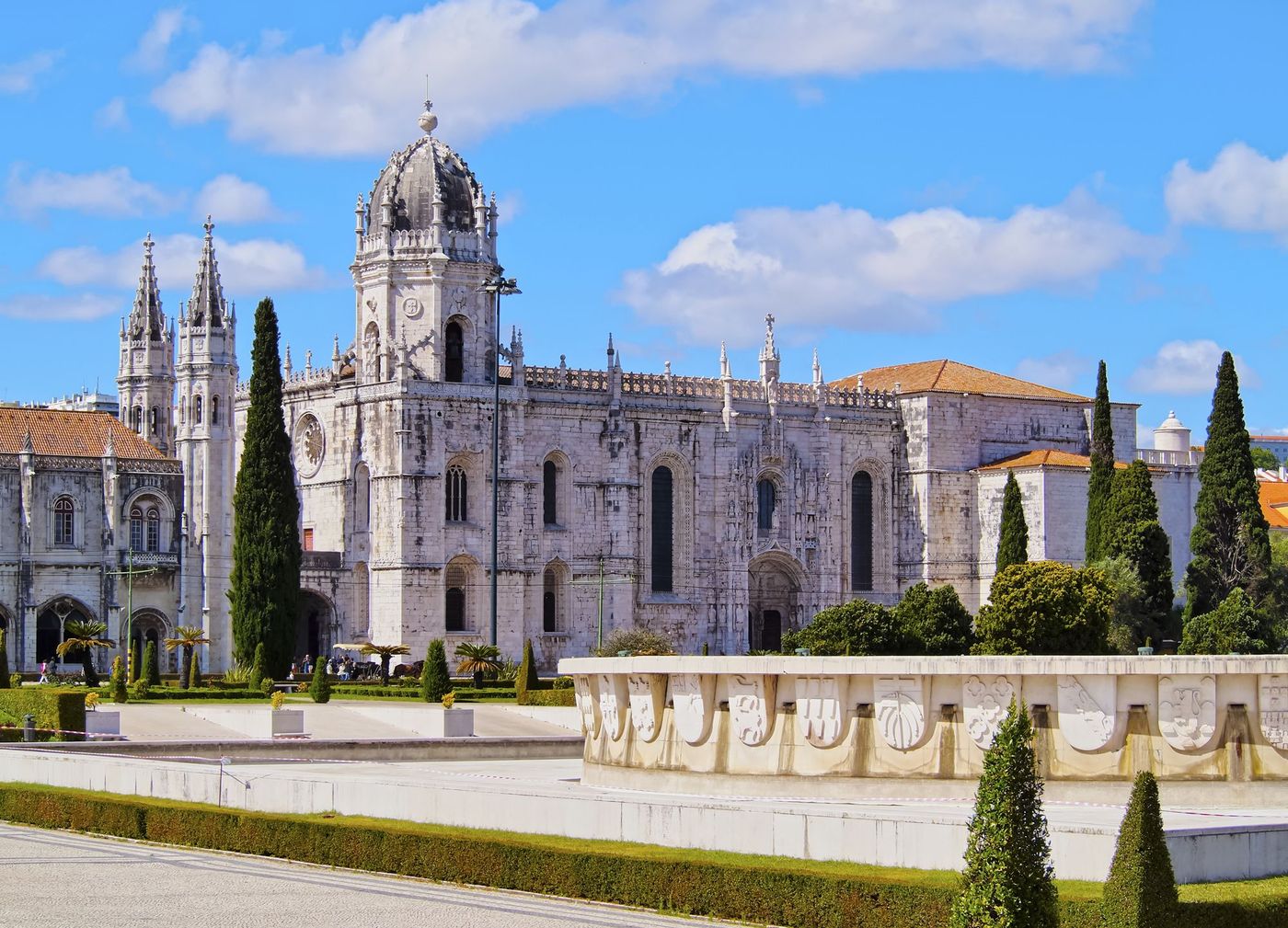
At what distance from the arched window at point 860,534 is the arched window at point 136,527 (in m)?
24.7

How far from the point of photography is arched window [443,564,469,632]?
2719 inches

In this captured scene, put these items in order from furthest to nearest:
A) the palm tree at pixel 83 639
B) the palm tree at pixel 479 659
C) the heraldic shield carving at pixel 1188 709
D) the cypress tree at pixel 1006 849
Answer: the palm tree at pixel 83 639
the palm tree at pixel 479 659
the heraldic shield carving at pixel 1188 709
the cypress tree at pixel 1006 849

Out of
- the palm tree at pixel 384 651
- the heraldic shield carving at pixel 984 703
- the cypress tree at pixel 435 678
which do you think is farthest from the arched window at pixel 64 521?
the heraldic shield carving at pixel 984 703

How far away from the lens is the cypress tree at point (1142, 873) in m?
16.6

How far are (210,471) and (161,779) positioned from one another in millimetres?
41204

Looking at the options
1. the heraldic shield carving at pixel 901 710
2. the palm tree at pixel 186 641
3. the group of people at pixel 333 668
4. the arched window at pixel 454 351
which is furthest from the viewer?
the arched window at pixel 454 351

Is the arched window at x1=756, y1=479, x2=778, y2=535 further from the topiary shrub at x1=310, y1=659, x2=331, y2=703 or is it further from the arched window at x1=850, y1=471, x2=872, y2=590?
the topiary shrub at x1=310, y1=659, x2=331, y2=703

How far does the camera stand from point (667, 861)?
20.6 meters

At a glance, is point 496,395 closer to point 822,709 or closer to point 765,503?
point 765,503

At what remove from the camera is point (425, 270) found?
6956 centimetres

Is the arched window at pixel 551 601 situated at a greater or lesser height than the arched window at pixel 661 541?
lesser

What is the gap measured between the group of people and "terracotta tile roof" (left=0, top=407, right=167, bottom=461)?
316 inches

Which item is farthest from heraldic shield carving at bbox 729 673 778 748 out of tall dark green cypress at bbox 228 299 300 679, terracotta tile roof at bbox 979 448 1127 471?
terracotta tile roof at bbox 979 448 1127 471

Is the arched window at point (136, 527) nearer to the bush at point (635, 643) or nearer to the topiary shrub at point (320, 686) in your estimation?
the bush at point (635, 643)
